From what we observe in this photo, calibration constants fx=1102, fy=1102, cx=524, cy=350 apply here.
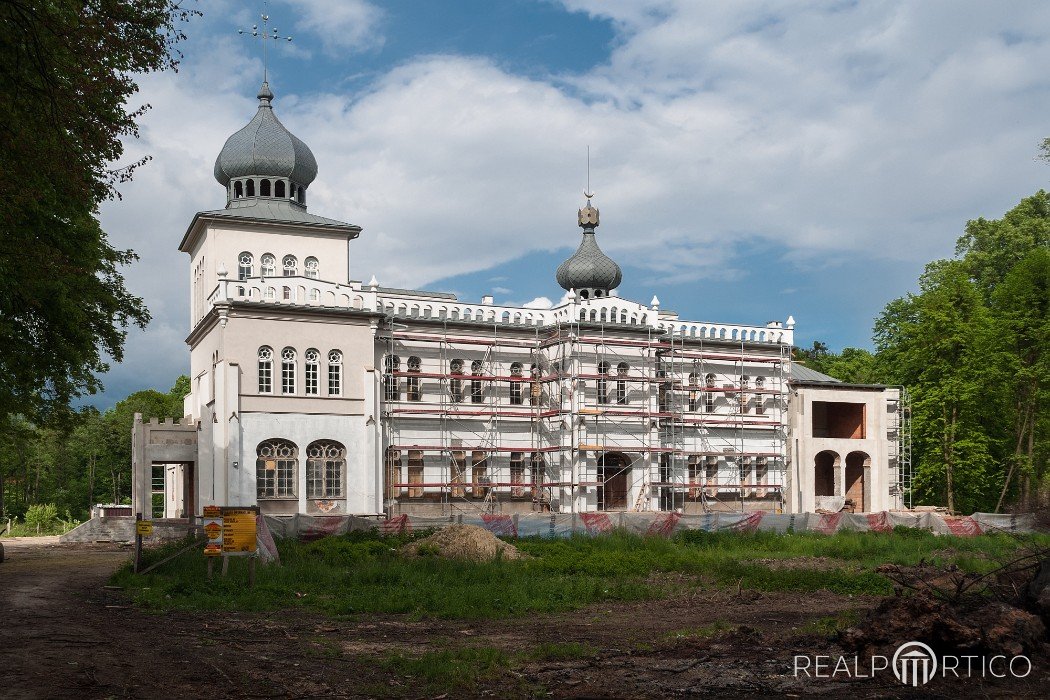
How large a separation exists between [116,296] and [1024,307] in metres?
38.9

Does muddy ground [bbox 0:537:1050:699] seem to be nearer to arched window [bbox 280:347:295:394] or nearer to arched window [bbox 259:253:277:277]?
arched window [bbox 280:347:295:394]

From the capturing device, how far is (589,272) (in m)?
→ 51.1

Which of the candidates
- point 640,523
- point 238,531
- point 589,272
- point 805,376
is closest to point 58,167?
point 238,531

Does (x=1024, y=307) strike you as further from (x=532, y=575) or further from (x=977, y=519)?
(x=532, y=575)

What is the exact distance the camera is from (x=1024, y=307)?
49.4 metres

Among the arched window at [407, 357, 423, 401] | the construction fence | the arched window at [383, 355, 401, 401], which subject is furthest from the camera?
the arched window at [407, 357, 423, 401]

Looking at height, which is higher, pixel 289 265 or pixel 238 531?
pixel 289 265

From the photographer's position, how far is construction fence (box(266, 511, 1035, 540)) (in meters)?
29.9

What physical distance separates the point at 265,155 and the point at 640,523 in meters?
24.4

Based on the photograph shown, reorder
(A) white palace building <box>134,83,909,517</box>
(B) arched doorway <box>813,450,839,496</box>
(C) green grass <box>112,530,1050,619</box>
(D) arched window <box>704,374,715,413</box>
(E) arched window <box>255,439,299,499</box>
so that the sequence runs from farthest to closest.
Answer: (B) arched doorway <box>813,450,839,496</box>, (D) arched window <box>704,374,715,413</box>, (A) white palace building <box>134,83,909,517</box>, (E) arched window <box>255,439,299,499</box>, (C) green grass <box>112,530,1050,619</box>

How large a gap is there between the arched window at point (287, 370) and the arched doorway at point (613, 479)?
13.1 m

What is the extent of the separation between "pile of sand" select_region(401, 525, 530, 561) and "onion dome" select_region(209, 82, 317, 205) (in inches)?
958

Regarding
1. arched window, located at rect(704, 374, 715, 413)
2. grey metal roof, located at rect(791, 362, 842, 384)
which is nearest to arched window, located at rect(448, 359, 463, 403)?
A: arched window, located at rect(704, 374, 715, 413)

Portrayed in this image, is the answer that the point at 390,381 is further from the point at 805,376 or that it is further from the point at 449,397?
the point at 805,376
